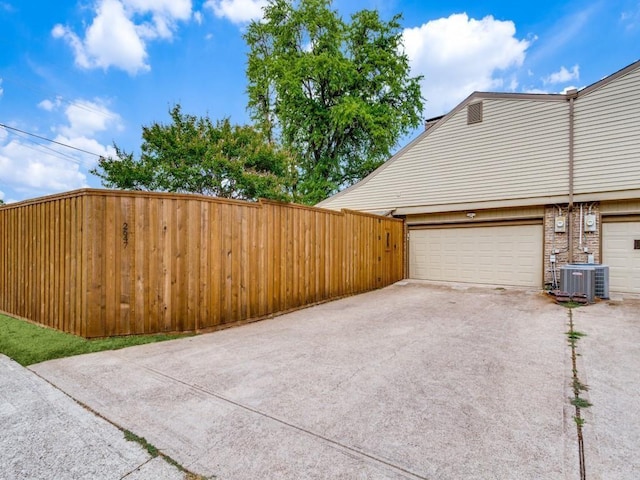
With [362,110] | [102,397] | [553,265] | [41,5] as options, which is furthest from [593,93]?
[41,5]

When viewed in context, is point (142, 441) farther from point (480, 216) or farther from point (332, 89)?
point (332, 89)

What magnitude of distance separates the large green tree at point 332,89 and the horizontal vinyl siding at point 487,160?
6.60 meters

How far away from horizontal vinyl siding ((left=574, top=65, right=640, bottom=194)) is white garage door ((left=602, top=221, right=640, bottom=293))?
3.13 ft

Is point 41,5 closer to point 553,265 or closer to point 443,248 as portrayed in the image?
point 443,248

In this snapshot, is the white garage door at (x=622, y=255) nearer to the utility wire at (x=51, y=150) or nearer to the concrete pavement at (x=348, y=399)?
the concrete pavement at (x=348, y=399)

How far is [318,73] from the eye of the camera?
16719mm

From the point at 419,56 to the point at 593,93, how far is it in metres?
12.0

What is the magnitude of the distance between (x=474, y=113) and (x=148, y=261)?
963 cm

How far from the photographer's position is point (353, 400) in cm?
271

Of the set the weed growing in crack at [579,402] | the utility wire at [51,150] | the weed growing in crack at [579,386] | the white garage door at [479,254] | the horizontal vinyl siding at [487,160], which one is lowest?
the weed growing in crack at [579,386]

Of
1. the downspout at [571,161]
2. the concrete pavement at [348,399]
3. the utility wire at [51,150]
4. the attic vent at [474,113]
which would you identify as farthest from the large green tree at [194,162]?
the downspout at [571,161]

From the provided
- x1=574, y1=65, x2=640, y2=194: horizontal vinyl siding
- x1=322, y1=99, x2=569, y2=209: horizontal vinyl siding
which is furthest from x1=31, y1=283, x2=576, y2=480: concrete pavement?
x1=322, y1=99, x2=569, y2=209: horizontal vinyl siding

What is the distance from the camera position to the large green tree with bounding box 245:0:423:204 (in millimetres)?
17066

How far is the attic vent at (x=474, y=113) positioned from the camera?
9.70 meters
